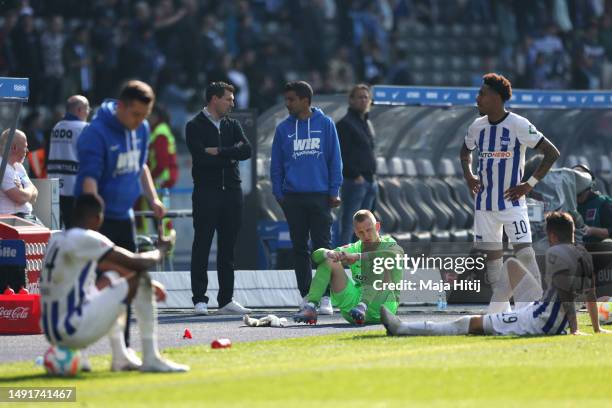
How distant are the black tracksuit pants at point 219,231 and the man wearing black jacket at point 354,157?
2.68m

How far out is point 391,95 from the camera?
2191cm

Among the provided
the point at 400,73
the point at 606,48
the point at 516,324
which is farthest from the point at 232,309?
the point at 606,48

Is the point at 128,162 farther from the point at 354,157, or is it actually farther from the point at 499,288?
the point at 354,157

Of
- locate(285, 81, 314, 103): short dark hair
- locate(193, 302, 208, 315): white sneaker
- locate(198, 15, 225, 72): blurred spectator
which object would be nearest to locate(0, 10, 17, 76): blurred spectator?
locate(198, 15, 225, 72): blurred spectator

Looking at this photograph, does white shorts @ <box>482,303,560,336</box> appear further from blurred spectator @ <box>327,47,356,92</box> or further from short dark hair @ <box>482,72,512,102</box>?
blurred spectator @ <box>327,47,356,92</box>

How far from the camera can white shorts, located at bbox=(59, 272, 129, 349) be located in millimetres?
10227

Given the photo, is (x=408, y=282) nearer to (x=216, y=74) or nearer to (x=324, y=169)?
(x=324, y=169)

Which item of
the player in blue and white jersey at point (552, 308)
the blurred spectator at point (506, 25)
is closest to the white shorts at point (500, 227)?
the player in blue and white jersey at point (552, 308)

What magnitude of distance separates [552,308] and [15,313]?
4688mm

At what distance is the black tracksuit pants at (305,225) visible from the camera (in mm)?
16625

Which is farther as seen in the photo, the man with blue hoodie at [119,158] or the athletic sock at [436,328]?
the athletic sock at [436,328]

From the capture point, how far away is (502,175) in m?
14.5

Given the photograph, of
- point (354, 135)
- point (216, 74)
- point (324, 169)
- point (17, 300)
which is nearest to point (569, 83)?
point (216, 74)

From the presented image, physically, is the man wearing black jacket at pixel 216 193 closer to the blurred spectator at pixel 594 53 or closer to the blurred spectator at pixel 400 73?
the blurred spectator at pixel 400 73
